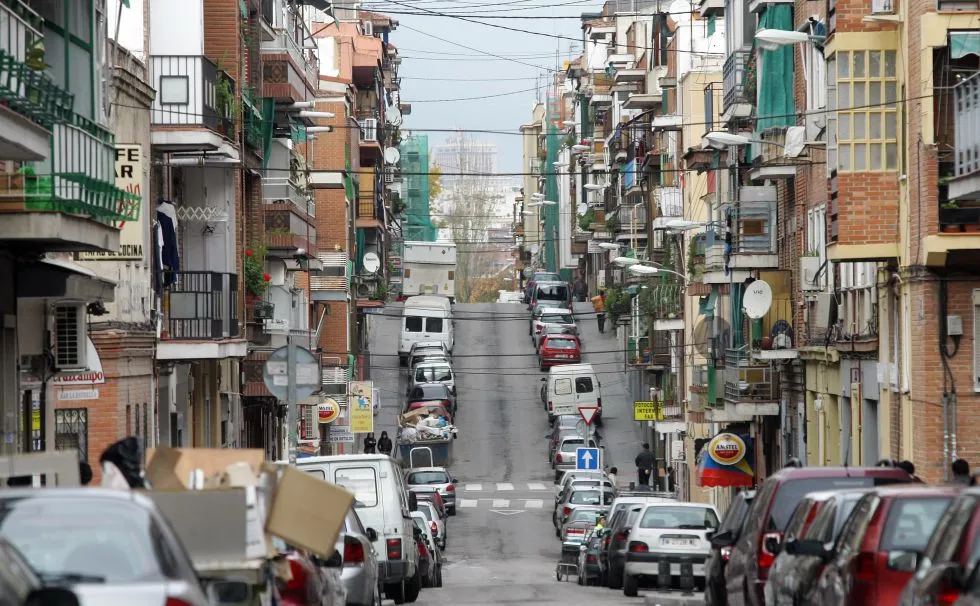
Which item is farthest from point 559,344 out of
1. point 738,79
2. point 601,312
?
point 738,79

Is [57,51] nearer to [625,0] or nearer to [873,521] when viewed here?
[873,521]

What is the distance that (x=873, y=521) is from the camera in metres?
12.4

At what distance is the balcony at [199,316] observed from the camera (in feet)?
102

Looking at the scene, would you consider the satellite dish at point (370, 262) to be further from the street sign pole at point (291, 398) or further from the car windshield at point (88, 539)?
the car windshield at point (88, 539)

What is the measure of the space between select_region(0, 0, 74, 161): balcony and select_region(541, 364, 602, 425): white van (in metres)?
51.3

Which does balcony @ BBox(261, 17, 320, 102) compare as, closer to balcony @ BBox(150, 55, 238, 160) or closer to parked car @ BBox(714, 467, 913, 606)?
balcony @ BBox(150, 55, 238, 160)

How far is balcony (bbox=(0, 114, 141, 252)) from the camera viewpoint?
18.2 m

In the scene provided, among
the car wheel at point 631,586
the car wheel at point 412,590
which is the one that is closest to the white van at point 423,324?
the car wheel at point 631,586

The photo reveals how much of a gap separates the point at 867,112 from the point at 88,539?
2073cm

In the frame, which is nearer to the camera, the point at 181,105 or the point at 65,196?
the point at 65,196

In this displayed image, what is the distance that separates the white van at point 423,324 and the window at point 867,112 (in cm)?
5385

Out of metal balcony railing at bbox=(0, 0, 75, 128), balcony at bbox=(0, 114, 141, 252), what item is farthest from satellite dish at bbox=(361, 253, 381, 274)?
metal balcony railing at bbox=(0, 0, 75, 128)

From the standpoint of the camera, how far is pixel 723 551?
1956cm

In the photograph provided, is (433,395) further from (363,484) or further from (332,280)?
(363,484)
